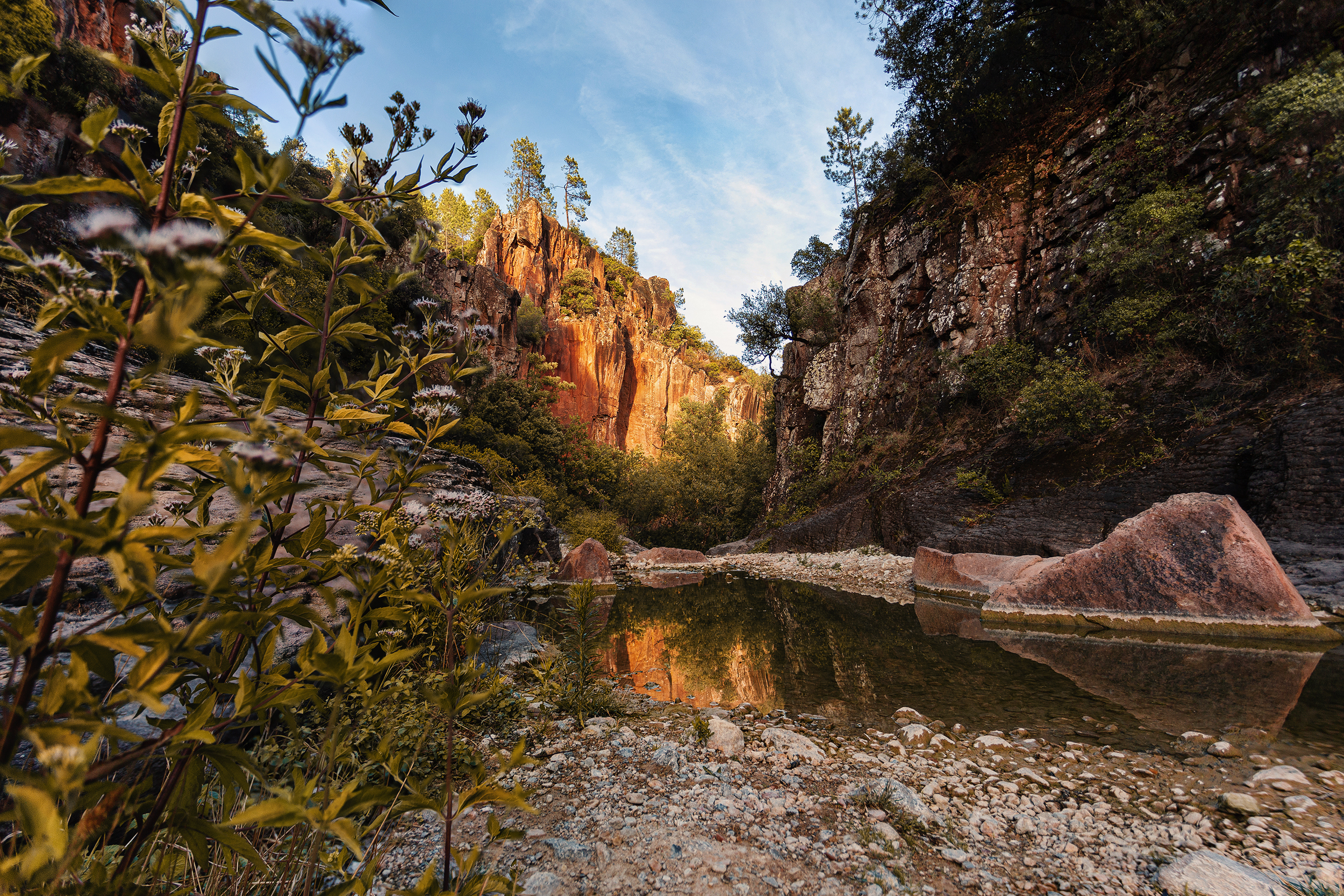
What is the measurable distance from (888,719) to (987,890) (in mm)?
1906

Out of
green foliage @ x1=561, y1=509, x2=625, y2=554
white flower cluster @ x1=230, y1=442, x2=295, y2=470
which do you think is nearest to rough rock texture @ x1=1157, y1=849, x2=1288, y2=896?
white flower cluster @ x1=230, y1=442, x2=295, y2=470

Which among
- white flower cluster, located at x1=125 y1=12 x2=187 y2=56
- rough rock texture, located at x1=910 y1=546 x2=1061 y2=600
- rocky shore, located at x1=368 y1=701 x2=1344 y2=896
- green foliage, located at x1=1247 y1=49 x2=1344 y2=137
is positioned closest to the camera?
white flower cluster, located at x1=125 y1=12 x2=187 y2=56

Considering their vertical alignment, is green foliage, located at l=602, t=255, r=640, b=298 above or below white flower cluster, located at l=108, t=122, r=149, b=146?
above

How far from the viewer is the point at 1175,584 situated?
5879mm

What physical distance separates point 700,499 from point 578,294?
2171 cm

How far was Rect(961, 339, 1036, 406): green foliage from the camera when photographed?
1257 centimetres

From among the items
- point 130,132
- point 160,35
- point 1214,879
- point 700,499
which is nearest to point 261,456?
point 160,35

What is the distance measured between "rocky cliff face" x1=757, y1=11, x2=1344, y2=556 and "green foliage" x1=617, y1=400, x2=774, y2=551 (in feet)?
14.1

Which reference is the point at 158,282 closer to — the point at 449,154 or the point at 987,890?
the point at 449,154

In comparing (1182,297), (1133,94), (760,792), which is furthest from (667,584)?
(1133,94)

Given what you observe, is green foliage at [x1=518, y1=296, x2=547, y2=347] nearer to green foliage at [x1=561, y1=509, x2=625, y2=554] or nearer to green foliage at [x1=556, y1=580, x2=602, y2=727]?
green foliage at [x1=561, y1=509, x2=625, y2=554]

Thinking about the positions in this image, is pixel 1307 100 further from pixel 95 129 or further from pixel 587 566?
pixel 587 566

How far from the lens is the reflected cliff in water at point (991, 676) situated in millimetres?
3578

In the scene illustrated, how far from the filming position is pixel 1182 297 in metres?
9.62
